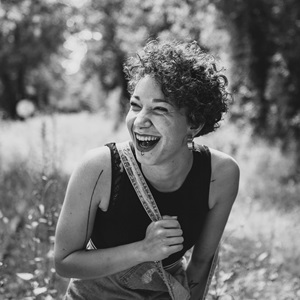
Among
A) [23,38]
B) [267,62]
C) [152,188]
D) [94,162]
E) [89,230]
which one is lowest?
[89,230]

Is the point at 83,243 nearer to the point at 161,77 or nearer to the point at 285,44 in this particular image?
the point at 161,77

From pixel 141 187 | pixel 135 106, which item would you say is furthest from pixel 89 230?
pixel 135 106

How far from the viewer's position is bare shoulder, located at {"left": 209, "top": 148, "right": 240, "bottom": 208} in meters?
1.89

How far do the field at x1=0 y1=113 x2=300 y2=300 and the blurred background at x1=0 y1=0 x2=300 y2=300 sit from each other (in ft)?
0.04

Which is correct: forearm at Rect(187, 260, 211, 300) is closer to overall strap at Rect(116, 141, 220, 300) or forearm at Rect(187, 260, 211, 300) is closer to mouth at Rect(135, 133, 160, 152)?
overall strap at Rect(116, 141, 220, 300)

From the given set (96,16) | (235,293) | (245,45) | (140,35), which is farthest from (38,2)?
(235,293)

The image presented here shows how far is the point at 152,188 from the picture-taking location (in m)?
1.78

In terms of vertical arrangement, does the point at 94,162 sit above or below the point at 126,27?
below

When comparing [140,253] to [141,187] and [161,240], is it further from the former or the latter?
[141,187]

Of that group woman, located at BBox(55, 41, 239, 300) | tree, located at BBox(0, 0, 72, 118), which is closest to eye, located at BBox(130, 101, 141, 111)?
woman, located at BBox(55, 41, 239, 300)

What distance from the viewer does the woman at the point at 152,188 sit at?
1.66 metres

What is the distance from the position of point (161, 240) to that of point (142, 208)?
0.56 ft

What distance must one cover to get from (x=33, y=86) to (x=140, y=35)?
13013 mm

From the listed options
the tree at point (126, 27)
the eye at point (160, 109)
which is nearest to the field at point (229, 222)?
the eye at point (160, 109)
